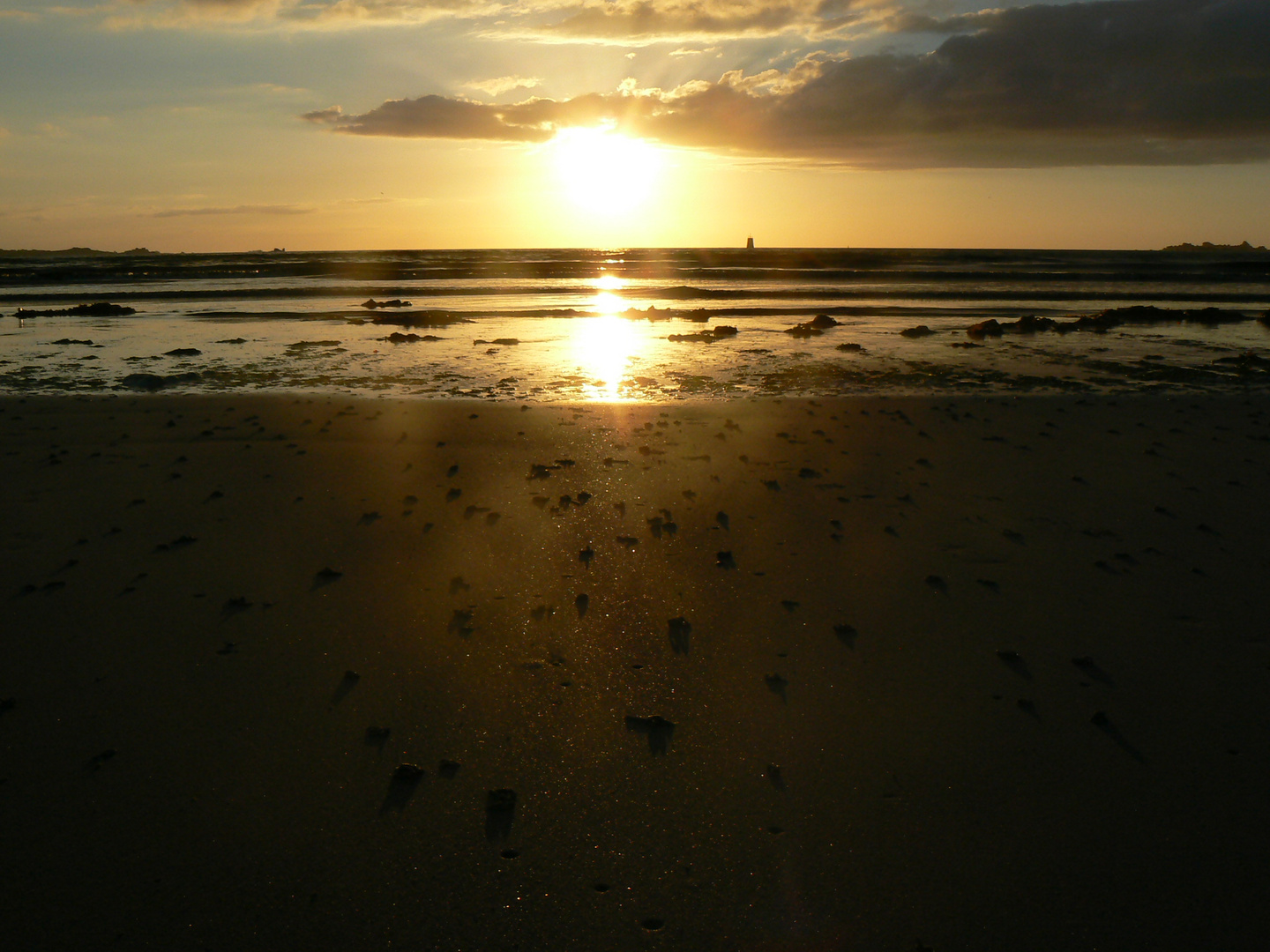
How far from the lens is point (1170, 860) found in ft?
9.57

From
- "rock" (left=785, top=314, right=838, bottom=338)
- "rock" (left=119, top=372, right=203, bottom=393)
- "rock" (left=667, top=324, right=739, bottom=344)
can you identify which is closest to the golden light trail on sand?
"rock" (left=667, top=324, right=739, bottom=344)

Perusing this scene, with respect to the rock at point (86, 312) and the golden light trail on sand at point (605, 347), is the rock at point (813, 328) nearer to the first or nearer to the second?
the golden light trail on sand at point (605, 347)

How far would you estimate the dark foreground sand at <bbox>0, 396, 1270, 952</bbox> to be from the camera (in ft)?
9.01

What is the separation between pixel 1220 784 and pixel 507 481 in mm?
5453

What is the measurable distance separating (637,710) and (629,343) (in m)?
14.5

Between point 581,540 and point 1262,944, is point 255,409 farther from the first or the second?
point 1262,944

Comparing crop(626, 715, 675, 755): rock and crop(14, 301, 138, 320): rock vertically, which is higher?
crop(14, 301, 138, 320): rock

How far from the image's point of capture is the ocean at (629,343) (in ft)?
40.9

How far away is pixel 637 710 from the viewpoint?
3832mm

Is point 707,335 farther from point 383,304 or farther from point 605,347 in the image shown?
point 383,304

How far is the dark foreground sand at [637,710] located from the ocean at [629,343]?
18.2ft

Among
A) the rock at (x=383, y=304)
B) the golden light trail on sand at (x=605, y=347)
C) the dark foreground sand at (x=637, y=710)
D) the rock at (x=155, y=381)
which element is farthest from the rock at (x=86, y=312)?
the dark foreground sand at (x=637, y=710)

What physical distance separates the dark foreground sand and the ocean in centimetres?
555

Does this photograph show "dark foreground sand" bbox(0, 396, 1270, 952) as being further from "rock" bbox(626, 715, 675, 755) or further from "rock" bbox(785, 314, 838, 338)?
"rock" bbox(785, 314, 838, 338)
